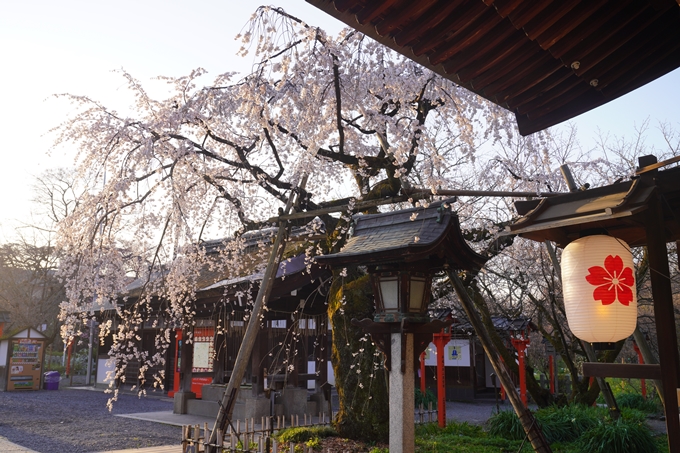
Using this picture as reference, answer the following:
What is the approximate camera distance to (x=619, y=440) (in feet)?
27.4

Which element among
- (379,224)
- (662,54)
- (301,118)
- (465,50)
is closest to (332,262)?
(379,224)

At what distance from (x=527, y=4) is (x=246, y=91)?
5112mm

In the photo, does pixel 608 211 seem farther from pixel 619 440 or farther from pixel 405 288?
pixel 619 440

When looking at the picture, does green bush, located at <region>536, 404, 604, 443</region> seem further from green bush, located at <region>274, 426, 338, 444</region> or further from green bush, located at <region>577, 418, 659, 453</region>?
green bush, located at <region>274, 426, 338, 444</region>

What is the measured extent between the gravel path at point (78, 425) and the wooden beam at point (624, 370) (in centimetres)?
928

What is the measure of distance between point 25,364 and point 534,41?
24.9 meters

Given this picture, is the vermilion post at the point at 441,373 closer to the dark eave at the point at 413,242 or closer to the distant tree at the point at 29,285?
the dark eave at the point at 413,242

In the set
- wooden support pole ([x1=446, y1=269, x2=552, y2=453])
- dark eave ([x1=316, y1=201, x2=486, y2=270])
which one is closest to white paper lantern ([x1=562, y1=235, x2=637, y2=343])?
dark eave ([x1=316, y1=201, x2=486, y2=270])

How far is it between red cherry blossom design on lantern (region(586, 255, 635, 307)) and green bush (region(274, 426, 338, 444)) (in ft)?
20.1

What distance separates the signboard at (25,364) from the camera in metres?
21.3

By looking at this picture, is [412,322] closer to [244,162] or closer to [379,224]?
[379,224]

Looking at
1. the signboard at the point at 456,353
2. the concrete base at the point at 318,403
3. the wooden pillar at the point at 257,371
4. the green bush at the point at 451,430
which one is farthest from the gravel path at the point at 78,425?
the signboard at the point at 456,353

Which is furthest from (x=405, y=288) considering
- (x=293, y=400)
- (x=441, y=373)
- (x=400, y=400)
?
(x=293, y=400)

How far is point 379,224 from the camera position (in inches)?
263
